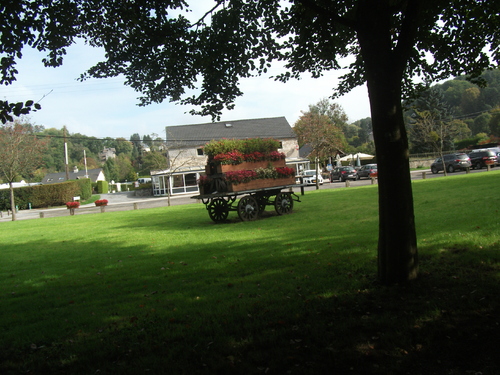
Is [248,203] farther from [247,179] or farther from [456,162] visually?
[456,162]

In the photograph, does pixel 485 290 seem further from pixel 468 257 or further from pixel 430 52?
pixel 430 52

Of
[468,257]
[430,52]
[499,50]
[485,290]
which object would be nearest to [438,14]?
[430,52]

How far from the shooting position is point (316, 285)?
566 cm

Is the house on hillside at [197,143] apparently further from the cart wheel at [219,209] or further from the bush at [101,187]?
the cart wheel at [219,209]

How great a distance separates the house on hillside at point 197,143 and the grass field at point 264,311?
137 ft

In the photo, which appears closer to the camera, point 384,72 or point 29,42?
point 384,72

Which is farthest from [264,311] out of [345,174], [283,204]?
[345,174]

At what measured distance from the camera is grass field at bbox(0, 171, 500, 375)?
11.8 feet

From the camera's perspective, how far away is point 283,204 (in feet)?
53.1

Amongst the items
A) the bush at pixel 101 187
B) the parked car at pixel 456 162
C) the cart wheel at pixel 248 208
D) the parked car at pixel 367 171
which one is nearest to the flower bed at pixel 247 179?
the cart wheel at pixel 248 208

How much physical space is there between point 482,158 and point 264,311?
39.0m

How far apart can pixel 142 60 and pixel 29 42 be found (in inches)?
68.0

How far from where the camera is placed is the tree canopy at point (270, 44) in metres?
5.02

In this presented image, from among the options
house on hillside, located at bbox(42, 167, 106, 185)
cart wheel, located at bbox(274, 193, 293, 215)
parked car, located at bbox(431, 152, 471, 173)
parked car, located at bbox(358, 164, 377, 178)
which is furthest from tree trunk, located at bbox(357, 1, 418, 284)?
house on hillside, located at bbox(42, 167, 106, 185)
